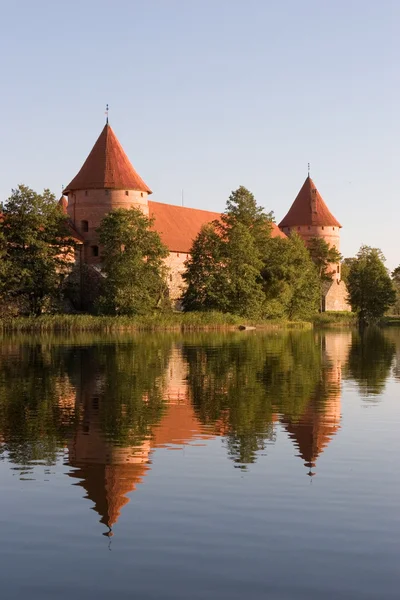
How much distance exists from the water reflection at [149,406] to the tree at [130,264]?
20.0m

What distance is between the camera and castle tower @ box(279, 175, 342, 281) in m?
84.2

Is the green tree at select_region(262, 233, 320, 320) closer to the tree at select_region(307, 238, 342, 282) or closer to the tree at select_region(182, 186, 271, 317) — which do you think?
the tree at select_region(182, 186, 271, 317)

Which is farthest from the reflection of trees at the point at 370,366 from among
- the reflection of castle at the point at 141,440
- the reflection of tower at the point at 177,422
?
the reflection of tower at the point at 177,422

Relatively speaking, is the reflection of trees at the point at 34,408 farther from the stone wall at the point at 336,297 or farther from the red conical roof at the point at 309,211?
the red conical roof at the point at 309,211

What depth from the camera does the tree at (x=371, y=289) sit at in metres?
82.1

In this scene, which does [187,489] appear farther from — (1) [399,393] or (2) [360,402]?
(1) [399,393]

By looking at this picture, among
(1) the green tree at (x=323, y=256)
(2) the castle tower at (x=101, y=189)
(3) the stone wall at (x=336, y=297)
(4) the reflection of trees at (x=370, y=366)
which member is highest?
(2) the castle tower at (x=101, y=189)

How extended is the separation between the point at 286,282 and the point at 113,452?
4862 cm

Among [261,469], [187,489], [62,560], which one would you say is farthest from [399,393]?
[62,560]

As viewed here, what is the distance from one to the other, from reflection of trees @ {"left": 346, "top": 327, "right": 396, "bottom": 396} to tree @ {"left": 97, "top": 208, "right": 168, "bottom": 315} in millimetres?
16225

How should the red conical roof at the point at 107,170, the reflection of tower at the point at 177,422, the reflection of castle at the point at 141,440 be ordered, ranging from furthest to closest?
the red conical roof at the point at 107,170
the reflection of tower at the point at 177,422
the reflection of castle at the point at 141,440

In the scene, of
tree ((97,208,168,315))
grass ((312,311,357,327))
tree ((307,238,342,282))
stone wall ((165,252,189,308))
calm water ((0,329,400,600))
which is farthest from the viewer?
tree ((307,238,342,282))

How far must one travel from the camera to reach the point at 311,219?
84375 mm

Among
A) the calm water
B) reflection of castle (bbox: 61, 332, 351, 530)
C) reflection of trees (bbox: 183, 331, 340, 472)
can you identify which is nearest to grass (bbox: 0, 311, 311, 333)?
reflection of trees (bbox: 183, 331, 340, 472)
